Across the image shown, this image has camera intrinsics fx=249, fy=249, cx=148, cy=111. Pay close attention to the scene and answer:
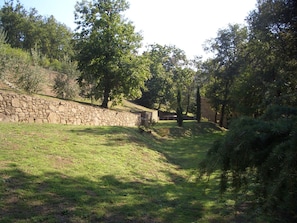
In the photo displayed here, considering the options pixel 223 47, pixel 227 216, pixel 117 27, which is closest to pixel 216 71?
pixel 223 47

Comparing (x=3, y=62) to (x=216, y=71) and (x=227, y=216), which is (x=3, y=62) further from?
(x=216, y=71)

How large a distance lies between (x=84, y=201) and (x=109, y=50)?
1516cm

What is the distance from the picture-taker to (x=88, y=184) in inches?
220

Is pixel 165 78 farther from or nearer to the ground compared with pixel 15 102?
farther from the ground

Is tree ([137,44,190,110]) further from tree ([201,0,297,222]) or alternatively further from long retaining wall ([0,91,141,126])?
tree ([201,0,297,222])

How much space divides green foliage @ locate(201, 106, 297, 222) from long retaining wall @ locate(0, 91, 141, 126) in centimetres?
845

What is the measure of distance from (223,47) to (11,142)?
991 inches

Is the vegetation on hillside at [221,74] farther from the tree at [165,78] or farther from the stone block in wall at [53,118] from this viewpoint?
the stone block in wall at [53,118]

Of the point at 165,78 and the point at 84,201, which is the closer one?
the point at 84,201

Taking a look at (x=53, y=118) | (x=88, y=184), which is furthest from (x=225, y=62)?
(x=88, y=184)

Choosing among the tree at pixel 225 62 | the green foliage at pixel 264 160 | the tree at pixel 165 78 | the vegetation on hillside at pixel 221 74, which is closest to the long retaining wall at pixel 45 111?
the vegetation on hillside at pixel 221 74

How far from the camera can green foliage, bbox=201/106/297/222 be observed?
90.9 inches

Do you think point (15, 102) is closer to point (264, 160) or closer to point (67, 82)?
point (264, 160)

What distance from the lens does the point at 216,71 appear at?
27.9 metres
